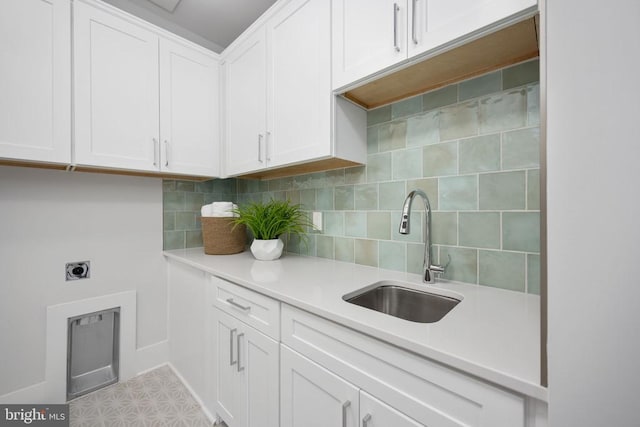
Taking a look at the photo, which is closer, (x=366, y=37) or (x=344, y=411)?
(x=344, y=411)

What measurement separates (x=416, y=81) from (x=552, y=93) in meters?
0.79

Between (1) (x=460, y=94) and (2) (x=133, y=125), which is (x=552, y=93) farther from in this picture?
(2) (x=133, y=125)

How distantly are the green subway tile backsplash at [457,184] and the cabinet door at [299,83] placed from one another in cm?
31

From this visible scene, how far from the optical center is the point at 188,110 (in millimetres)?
1752

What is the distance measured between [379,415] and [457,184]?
88 cm

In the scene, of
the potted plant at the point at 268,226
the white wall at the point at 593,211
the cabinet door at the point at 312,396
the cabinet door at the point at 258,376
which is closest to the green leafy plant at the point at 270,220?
the potted plant at the point at 268,226

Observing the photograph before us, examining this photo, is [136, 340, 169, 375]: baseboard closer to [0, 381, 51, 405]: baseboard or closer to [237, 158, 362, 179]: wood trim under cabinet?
[0, 381, 51, 405]: baseboard

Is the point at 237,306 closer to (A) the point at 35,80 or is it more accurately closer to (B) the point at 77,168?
(B) the point at 77,168

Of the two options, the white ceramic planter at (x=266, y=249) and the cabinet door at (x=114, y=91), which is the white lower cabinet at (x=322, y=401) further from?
the cabinet door at (x=114, y=91)

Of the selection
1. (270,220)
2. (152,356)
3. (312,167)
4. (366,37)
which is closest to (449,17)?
(366,37)

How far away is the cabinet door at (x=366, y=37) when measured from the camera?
94 centimetres

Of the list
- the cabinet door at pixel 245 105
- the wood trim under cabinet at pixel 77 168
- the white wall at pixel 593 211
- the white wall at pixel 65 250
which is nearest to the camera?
the white wall at pixel 593 211

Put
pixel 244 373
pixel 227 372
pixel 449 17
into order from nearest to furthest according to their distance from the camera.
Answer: pixel 449 17 → pixel 244 373 → pixel 227 372

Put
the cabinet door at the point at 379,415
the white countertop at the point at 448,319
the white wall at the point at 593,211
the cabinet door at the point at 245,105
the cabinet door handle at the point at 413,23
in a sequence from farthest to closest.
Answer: the cabinet door at the point at 245,105
the cabinet door handle at the point at 413,23
the cabinet door at the point at 379,415
the white countertop at the point at 448,319
the white wall at the point at 593,211
